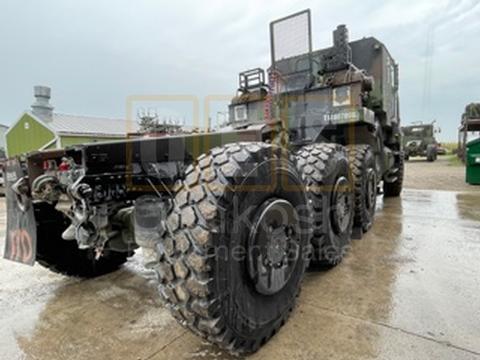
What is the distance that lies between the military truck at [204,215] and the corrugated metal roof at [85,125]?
16.5m

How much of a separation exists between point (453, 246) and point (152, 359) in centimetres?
347

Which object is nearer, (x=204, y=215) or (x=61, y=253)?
(x=204, y=215)

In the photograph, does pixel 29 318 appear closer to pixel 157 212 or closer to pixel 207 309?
pixel 157 212

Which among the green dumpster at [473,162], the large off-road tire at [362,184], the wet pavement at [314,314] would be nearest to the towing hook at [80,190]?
the wet pavement at [314,314]

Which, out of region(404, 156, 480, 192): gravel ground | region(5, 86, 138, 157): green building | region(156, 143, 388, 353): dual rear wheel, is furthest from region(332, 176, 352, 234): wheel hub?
region(5, 86, 138, 157): green building

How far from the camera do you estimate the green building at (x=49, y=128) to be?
17.4m

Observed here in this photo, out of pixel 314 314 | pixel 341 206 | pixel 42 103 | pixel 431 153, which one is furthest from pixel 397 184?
pixel 42 103

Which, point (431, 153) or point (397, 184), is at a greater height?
point (431, 153)

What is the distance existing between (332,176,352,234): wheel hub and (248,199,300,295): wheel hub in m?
0.91

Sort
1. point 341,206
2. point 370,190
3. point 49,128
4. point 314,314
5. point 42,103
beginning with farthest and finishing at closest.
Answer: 1. point 42,103
2. point 49,128
3. point 370,190
4. point 341,206
5. point 314,314

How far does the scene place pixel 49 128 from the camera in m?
17.6

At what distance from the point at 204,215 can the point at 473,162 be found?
10.8 m

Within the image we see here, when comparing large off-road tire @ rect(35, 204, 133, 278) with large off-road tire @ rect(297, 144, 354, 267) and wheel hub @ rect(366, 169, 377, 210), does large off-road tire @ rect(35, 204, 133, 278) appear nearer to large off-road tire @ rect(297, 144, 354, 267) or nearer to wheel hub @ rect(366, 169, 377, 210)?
large off-road tire @ rect(297, 144, 354, 267)

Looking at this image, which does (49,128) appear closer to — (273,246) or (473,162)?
(273,246)
